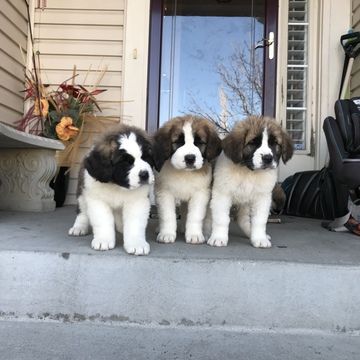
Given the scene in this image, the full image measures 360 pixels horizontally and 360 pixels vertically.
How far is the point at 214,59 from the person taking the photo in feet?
22.5

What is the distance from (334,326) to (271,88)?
423 cm

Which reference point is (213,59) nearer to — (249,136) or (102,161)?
(249,136)

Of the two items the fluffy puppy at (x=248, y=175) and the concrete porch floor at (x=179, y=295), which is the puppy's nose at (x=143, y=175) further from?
the fluffy puppy at (x=248, y=175)

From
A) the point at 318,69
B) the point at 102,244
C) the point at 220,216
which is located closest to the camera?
the point at 102,244

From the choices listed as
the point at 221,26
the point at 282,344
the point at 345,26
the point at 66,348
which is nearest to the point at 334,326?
the point at 282,344

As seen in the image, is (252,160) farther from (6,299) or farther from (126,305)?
(6,299)

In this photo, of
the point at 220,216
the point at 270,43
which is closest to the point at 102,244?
the point at 220,216

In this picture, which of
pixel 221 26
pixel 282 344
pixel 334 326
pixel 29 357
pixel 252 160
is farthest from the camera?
pixel 221 26

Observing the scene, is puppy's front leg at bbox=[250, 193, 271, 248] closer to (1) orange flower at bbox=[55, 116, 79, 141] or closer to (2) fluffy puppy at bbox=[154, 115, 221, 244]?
(2) fluffy puppy at bbox=[154, 115, 221, 244]

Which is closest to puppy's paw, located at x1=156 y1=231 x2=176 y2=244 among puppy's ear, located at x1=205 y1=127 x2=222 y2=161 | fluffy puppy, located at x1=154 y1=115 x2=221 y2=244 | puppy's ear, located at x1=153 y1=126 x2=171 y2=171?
fluffy puppy, located at x1=154 y1=115 x2=221 y2=244

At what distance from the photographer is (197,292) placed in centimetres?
285

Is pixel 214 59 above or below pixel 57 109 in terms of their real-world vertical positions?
above

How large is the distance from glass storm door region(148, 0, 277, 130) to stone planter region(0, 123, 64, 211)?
1.61 meters

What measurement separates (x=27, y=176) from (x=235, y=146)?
324cm
